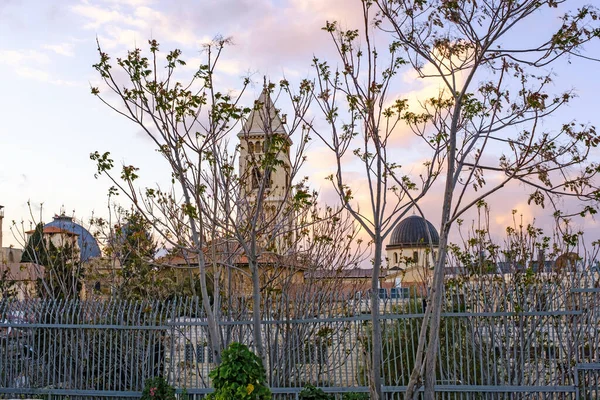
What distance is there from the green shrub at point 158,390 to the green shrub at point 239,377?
161 centimetres

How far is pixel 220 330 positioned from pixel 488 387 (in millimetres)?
3894

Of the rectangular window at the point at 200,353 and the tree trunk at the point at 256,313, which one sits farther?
the rectangular window at the point at 200,353

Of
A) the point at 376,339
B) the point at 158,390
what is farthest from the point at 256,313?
the point at 158,390

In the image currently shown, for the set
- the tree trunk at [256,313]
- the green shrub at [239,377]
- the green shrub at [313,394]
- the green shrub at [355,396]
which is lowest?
the green shrub at [355,396]

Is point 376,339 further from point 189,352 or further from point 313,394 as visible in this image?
point 189,352

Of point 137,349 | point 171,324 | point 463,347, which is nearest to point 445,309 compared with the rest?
point 463,347

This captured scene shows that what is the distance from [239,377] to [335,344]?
2.06 metres

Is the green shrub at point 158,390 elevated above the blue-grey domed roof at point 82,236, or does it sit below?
below

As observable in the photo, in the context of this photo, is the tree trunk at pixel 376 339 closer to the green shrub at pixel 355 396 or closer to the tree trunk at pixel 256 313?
the green shrub at pixel 355 396

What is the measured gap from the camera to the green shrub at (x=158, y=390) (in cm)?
1002

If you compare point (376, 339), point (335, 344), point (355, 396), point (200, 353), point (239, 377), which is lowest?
point (355, 396)

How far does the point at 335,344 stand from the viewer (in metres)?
10.2

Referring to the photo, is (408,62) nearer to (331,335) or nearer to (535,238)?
(331,335)

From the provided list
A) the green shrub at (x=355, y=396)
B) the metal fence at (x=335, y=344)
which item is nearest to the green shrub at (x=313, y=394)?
the green shrub at (x=355, y=396)
